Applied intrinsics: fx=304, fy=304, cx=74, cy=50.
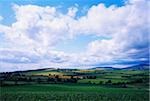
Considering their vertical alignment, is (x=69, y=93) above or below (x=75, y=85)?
below

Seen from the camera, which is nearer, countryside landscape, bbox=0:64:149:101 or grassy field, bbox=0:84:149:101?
grassy field, bbox=0:84:149:101

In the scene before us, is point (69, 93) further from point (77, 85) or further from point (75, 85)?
point (77, 85)

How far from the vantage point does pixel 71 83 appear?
940 inches

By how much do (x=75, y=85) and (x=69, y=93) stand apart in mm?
1536

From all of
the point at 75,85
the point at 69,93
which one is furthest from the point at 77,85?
the point at 69,93

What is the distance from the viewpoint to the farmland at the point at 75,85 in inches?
816

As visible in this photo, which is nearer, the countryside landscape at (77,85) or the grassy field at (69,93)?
the grassy field at (69,93)

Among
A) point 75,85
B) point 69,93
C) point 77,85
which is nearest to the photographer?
point 69,93

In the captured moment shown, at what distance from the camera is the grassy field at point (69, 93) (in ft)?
66.5

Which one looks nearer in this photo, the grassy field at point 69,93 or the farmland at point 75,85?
the grassy field at point 69,93

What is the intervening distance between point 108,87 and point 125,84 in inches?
54.9

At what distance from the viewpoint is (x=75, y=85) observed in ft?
78.3

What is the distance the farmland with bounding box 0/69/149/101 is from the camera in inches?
816

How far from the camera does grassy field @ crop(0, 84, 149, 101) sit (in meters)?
20.3
